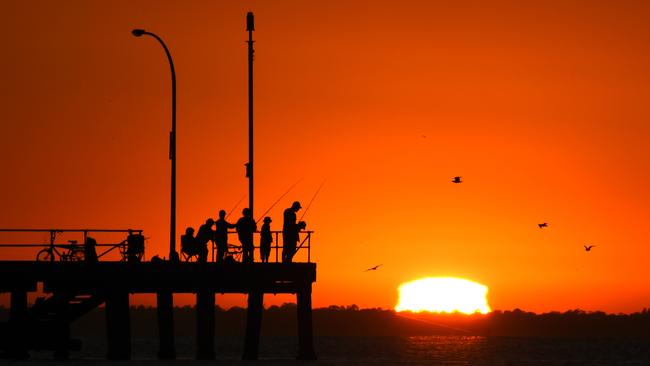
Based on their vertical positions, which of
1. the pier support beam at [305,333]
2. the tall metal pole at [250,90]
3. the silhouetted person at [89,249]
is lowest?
the pier support beam at [305,333]

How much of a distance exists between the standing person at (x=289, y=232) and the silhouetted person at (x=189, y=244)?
294cm

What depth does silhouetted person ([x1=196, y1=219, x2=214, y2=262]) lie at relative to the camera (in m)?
42.3

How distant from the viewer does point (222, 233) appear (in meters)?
42.2

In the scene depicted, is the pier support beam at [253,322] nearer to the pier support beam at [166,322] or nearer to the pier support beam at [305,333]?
the pier support beam at [305,333]

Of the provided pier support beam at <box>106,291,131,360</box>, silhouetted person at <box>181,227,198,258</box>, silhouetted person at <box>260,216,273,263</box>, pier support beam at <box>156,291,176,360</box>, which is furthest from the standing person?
pier support beam at <box>106,291,131,360</box>

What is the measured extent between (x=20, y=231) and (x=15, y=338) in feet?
12.4

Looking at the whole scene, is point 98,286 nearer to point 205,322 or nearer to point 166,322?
point 166,322

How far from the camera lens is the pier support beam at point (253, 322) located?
47.0 metres

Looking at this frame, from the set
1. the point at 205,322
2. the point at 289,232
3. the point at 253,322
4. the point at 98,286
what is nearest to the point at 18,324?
the point at 98,286

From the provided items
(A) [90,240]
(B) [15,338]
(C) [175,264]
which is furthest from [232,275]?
(B) [15,338]

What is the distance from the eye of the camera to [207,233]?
42.5 m

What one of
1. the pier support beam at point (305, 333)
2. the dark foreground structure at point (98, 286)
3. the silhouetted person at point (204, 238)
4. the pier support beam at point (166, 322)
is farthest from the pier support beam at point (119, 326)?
the pier support beam at point (305, 333)

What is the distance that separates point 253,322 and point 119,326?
227 inches

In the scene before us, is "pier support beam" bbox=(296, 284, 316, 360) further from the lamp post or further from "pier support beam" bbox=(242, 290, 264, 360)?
the lamp post
